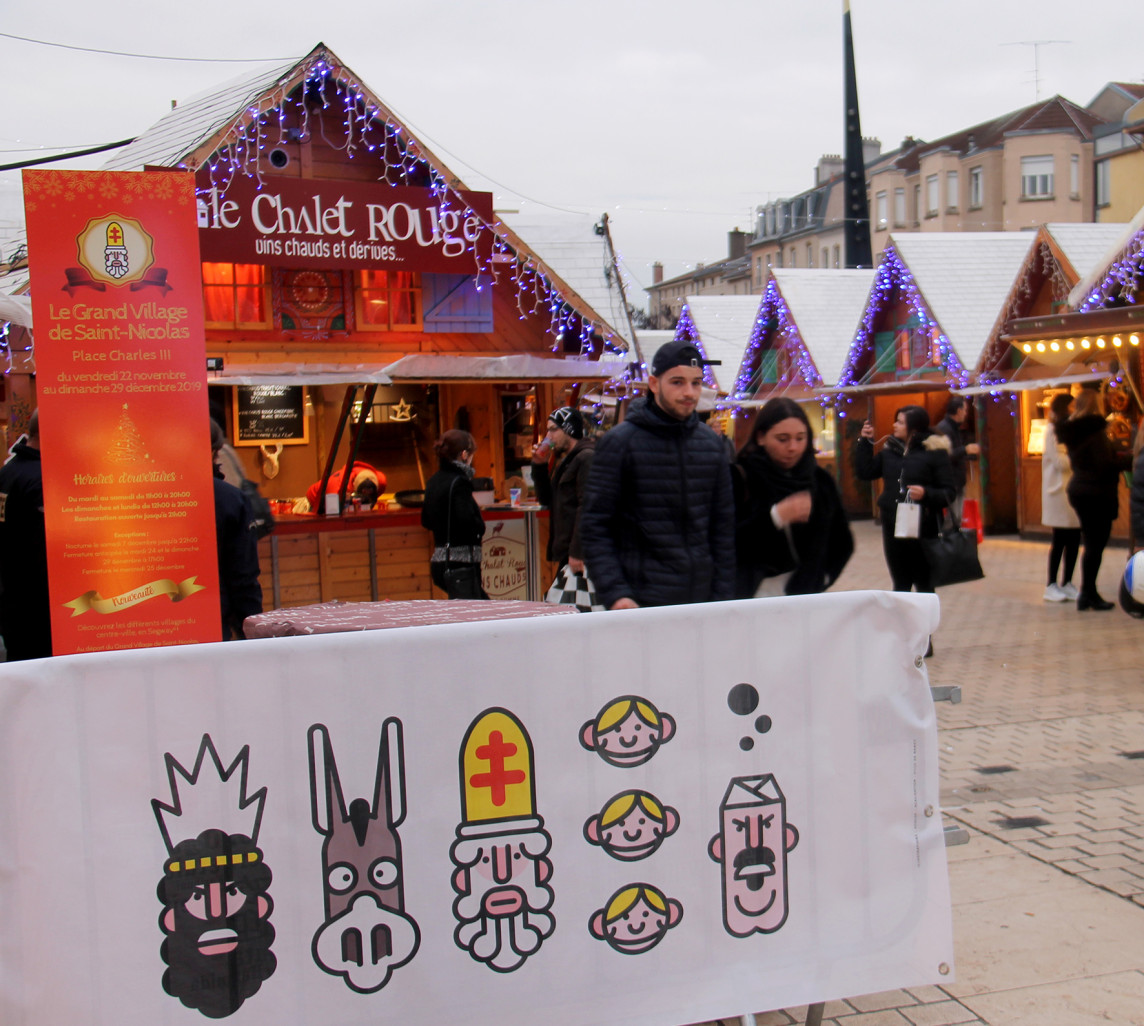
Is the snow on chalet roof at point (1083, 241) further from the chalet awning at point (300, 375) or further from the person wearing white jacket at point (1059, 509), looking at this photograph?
the chalet awning at point (300, 375)

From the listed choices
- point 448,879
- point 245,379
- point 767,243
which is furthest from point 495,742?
point 767,243

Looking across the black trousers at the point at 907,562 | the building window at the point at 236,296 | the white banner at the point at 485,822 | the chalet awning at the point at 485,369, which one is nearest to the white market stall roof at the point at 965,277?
the chalet awning at the point at 485,369

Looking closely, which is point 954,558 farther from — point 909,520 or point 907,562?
point 907,562

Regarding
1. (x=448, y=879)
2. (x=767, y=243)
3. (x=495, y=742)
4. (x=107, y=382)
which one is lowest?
(x=448, y=879)

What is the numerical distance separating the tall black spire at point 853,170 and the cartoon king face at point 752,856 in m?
32.3

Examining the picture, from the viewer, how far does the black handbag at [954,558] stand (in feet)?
25.3

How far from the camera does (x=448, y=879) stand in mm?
2629

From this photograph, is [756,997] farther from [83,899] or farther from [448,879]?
[83,899]

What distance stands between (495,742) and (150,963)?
0.87 meters

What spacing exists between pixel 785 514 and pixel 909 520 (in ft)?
14.4

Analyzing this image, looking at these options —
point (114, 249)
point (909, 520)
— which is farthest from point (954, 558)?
point (114, 249)

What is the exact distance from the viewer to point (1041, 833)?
15.1 feet

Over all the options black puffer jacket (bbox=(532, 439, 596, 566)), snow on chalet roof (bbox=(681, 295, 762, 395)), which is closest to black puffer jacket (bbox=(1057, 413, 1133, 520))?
black puffer jacket (bbox=(532, 439, 596, 566))

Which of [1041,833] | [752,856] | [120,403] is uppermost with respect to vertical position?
[120,403]
